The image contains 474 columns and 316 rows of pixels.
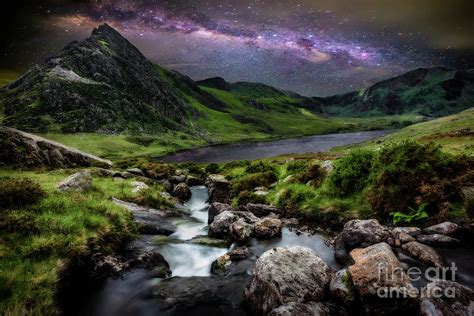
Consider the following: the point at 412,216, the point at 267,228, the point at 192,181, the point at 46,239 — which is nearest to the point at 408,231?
the point at 412,216

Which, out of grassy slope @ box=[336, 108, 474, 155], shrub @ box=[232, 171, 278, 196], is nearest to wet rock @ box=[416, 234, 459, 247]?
grassy slope @ box=[336, 108, 474, 155]

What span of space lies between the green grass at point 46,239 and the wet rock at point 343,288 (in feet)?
29.6

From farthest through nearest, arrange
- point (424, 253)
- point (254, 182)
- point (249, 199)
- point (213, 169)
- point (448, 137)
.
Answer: point (448, 137) < point (213, 169) < point (254, 182) < point (249, 199) < point (424, 253)

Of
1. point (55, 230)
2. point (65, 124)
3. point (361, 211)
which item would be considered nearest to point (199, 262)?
point (55, 230)

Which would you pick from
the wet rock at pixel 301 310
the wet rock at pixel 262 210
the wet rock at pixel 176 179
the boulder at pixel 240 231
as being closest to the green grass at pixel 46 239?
the boulder at pixel 240 231

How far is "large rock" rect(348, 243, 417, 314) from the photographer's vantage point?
342 inches

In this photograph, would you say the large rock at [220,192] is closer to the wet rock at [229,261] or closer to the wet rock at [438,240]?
the wet rock at [229,261]

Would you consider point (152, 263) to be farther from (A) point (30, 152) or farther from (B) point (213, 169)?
(B) point (213, 169)

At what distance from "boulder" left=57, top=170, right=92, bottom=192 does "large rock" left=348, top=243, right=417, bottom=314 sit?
56.4 feet

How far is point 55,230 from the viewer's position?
12.5 m

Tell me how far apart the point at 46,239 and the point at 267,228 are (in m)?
11.2

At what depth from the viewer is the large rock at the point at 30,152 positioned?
26594 millimetres

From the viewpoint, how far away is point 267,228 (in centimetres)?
1764

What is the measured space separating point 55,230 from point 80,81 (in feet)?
622
